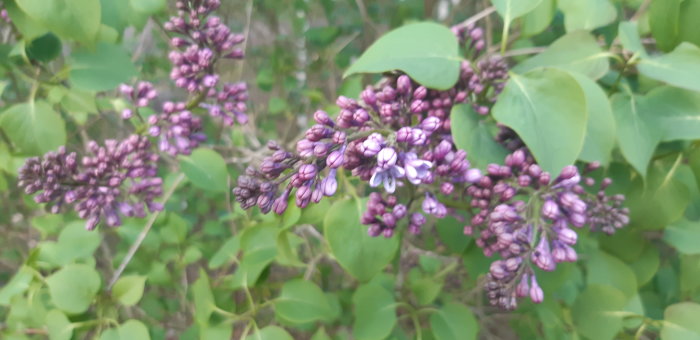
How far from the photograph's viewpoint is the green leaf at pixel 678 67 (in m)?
1.08

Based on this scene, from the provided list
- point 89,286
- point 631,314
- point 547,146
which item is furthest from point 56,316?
point 631,314

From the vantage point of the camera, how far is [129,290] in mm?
1449

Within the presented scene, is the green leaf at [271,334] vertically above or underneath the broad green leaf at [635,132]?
underneath

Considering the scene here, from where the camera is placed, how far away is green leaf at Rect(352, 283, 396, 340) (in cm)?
142

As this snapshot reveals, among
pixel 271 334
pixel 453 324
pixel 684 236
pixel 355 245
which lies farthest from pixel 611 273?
pixel 271 334

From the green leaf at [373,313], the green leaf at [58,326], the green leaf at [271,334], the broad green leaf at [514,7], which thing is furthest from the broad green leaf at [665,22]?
the green leaf at [58,326]

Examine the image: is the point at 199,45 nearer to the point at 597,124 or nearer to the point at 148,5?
the point at 148,5

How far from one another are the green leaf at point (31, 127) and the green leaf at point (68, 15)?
41cm

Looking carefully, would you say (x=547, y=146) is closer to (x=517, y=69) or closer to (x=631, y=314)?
(x=517, y=69)

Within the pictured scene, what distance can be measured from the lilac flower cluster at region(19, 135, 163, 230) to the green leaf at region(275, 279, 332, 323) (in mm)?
509

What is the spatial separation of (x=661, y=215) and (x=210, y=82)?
1.27 metres

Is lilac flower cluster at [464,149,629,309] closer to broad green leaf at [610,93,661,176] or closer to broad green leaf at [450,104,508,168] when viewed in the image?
broad green leaf at [450,104,508,168]

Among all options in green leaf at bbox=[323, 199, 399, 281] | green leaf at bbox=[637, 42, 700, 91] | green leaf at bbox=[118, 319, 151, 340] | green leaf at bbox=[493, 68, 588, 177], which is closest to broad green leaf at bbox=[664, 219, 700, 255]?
green leaf at bbox=[637, 42, 700, 91]

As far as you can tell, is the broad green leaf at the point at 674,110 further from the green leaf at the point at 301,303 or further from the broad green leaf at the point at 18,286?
the broad green leaf at the point at 18,286
